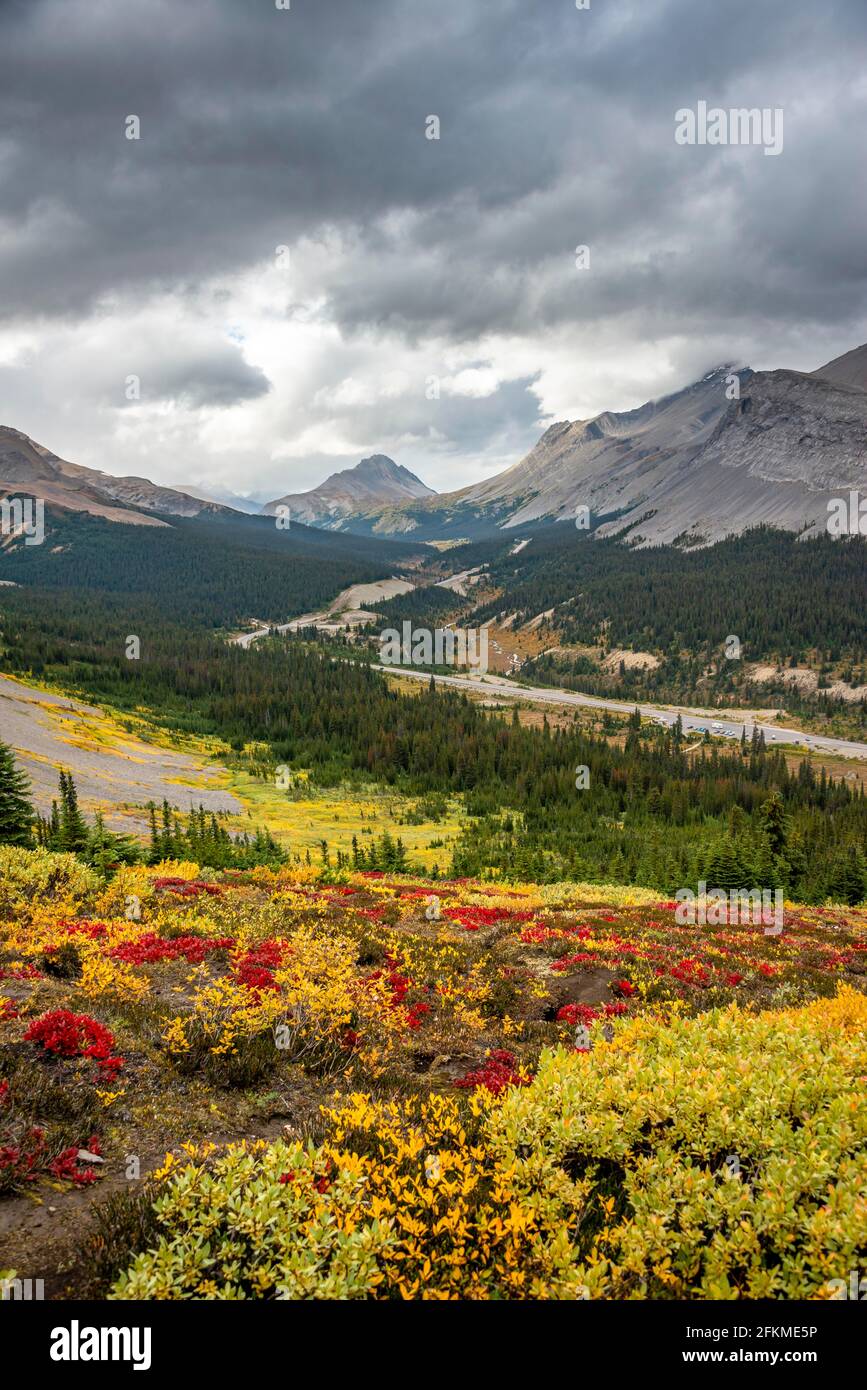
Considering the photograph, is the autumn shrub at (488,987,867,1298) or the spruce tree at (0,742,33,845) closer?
the autumn shrub at (488,987,867,1298)

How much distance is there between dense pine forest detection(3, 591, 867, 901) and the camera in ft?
166

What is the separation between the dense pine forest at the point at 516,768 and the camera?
166 feet

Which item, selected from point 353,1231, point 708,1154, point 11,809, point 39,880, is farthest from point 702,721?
point 353,1231

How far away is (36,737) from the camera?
78.6m

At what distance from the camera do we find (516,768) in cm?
9794

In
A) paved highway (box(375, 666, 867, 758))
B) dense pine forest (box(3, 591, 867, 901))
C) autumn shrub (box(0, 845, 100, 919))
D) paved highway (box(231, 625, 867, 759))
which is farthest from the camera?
paved highway (box(375, 666, 867, 758))

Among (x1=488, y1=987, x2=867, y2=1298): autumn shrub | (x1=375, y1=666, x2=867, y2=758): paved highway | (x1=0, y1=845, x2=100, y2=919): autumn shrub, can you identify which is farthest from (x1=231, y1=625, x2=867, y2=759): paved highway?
(x1=488, y1=987, x2=867, y2=1298): autumn shrub

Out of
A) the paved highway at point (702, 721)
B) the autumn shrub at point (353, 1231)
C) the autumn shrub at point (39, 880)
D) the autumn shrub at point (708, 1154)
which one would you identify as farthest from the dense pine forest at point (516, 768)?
the autumn shrub at point (353, 1231)

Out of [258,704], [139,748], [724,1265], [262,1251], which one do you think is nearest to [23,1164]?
[262,1251]
